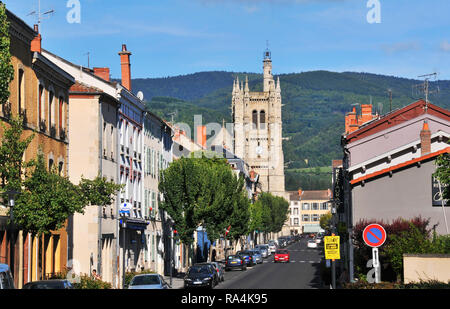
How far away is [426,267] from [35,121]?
17905mm

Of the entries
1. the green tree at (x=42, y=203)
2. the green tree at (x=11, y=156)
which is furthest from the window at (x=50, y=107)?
the green tree at (x=11, y=156)

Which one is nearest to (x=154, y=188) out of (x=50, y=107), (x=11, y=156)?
(x=50, y=107)

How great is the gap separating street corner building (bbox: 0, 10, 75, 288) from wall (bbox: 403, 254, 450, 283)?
13632 millimetres

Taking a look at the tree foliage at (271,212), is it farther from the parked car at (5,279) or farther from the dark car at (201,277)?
the parked car at (5,279)

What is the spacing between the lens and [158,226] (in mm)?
64312

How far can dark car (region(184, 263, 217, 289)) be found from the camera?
46.3m

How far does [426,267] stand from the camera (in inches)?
1137

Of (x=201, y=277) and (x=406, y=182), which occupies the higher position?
(x=406, y=182)

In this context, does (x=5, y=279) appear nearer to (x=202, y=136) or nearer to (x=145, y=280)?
(x=145, y=280)

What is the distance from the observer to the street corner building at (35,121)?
3188 centimetres

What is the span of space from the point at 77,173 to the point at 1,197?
19.5 m

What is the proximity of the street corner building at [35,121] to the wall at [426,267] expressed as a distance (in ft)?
44.7
